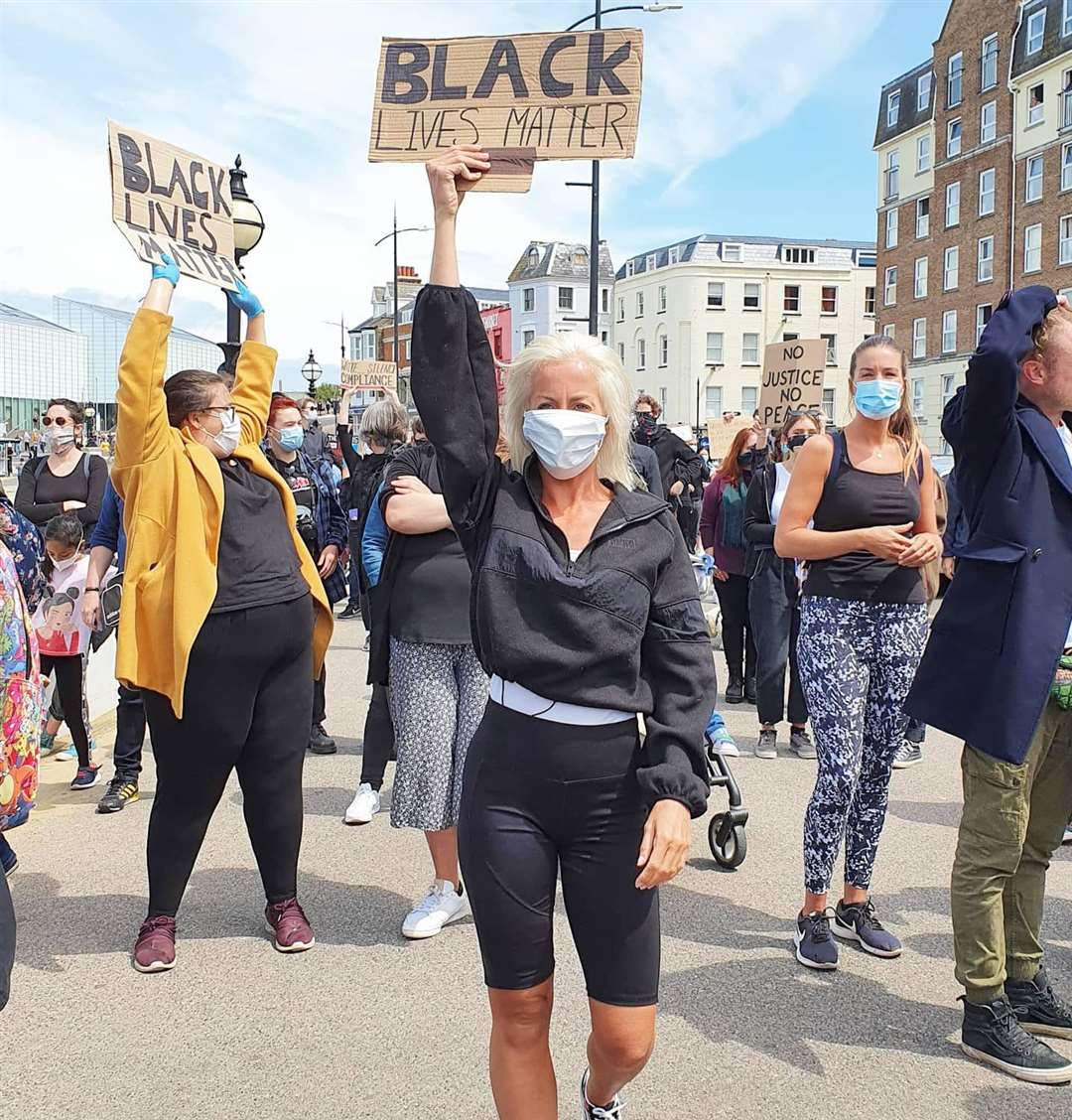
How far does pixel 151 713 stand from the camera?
410 centimetres

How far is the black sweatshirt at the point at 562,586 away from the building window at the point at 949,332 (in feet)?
152

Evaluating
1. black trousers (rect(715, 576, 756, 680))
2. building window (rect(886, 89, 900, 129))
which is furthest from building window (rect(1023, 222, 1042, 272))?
black trousers (rect(715, 576, 756, 680))

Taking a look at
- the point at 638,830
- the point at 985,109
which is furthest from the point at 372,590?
the point at 985,109

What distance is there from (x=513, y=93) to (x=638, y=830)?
2.11 m

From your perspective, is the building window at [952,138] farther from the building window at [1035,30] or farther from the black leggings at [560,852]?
the black leggings at [560,852]

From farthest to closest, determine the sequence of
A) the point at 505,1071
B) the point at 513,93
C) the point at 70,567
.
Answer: the point at 70,567
the point at 513,93
the point at 505,1071

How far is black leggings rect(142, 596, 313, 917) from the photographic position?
13.3 ft

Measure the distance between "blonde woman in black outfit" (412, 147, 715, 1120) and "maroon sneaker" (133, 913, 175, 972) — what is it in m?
1.97

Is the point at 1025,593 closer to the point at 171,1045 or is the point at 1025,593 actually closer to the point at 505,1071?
the point at 505,1071

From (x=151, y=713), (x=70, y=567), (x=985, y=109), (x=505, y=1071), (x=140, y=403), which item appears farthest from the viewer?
(x=985, y=109)

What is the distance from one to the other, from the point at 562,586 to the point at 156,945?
2587mm

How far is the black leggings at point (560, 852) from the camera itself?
2.50 m

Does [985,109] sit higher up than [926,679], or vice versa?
[985,109]

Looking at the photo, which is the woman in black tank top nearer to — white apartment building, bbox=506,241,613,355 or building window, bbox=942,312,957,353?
building window, bbox=942,312,957,353
